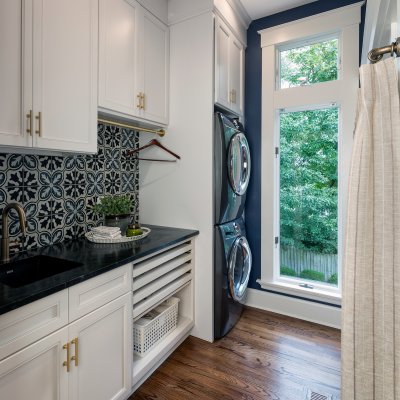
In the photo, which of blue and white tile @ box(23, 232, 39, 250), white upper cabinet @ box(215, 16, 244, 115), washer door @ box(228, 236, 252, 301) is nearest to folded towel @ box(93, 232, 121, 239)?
blue and white tile @ box(23, 232, 39, 250)

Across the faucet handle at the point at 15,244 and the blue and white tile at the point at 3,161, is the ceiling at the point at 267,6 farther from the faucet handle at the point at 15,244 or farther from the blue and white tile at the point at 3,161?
the faucet handle at the point at 15,244

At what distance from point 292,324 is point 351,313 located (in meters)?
1.80

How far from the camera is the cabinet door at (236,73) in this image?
2430 millimetres

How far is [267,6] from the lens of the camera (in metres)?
2.46

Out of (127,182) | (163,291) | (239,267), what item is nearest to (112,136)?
(127,182)

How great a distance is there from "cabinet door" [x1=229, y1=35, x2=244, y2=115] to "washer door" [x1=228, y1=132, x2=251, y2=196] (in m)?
0.34

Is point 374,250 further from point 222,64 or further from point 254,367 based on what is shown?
point 222,64

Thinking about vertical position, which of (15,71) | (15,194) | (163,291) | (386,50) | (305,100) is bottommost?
(163,291)

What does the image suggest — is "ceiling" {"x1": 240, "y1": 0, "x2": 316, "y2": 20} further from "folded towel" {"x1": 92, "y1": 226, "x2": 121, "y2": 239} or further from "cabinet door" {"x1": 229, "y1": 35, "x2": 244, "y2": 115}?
"folded towel" {"x1": 92, "y1": 226, "x2": 121, "y2": 239}

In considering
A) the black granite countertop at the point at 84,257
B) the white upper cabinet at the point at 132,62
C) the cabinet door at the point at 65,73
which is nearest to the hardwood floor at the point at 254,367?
the black granite countertop at the point at 84,257

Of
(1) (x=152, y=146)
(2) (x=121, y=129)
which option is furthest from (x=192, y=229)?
(2) (x=121, y=129)

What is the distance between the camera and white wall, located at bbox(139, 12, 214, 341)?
83.0 inches

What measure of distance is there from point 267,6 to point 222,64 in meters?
0.79

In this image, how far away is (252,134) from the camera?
2740 millimetres
